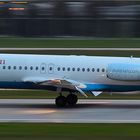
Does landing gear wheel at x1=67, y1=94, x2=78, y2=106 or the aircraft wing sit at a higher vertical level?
the aircraft wing

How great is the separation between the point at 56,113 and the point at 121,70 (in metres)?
4.52

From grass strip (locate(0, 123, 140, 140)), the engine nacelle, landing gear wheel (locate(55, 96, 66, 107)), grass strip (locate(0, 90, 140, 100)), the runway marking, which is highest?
the engine nacelle

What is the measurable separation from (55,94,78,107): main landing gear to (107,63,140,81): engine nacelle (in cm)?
208

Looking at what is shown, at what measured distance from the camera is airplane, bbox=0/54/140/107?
30672 mm

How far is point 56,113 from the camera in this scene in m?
27.9

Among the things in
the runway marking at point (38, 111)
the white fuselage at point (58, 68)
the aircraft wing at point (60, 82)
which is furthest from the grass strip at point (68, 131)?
the white fuselage at point (58, 68)

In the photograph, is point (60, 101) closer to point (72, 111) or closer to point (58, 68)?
point (58, 68)

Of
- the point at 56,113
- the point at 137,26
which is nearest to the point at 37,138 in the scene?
the point at 56,113

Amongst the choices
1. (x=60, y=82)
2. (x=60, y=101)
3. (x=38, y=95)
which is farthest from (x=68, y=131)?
(x=38, y=95)

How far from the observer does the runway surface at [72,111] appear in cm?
2561

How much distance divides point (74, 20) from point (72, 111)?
50333mm

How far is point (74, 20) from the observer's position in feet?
258

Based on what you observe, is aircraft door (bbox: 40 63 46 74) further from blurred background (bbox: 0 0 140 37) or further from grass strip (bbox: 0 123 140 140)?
blurred background (bbox: 0 0 140 37)

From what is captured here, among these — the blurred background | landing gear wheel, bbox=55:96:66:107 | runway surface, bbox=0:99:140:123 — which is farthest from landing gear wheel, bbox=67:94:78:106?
the blurred background
